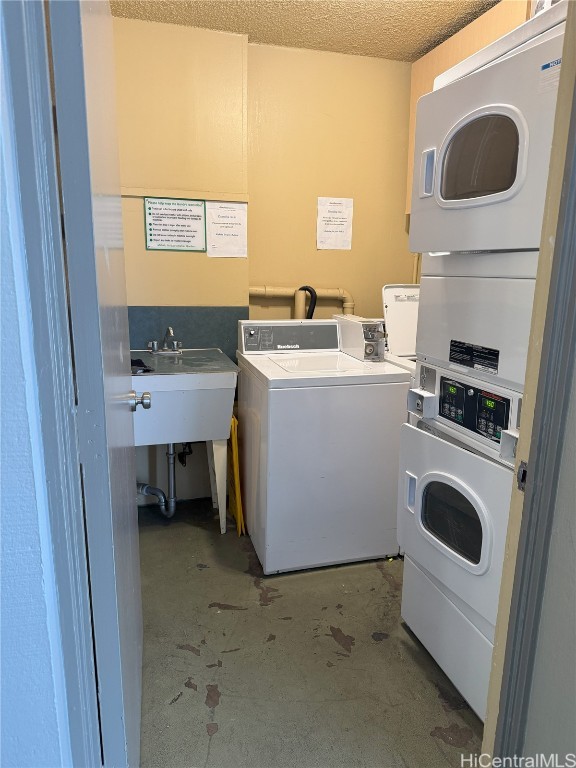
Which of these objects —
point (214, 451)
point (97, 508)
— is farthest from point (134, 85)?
point (97, 508)

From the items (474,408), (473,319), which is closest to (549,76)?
(473,319)

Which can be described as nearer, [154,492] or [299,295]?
[154,492]

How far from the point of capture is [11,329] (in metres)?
0.62

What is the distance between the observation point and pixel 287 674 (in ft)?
5.52

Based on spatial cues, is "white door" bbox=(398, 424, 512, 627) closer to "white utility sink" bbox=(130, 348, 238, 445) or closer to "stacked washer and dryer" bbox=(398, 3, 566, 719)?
"stacked washer and dryer" bbox=(398, 3, 566, 719)

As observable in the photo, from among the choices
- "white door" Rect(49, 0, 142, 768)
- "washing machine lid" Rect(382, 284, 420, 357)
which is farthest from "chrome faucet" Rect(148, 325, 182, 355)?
"white door" Rect(49, 0, 142, 768)

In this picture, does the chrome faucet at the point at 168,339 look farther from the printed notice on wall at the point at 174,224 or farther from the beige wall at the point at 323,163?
the beige wall at the point at 323,163

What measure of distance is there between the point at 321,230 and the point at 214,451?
4.64ft

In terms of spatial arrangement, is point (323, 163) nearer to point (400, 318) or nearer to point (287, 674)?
point (400, 318)

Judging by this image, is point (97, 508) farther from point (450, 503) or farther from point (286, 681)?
point (286, 681)

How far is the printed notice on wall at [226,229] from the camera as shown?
2.61m

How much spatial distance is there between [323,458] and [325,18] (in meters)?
2.02

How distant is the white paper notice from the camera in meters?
2.90

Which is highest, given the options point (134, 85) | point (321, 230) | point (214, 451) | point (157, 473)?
point (134, 85)
